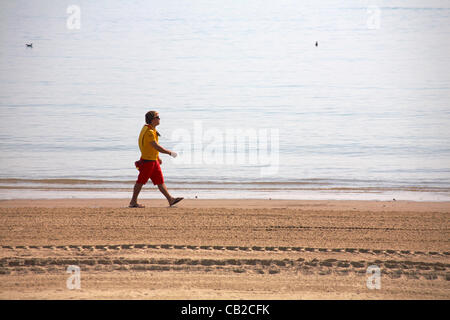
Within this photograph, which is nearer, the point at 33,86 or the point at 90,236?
the point at 90,236

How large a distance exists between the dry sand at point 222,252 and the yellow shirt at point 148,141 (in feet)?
2.42

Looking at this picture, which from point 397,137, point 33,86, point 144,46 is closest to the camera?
point 397,137

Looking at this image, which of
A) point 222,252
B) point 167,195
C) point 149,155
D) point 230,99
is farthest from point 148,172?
point 230,99

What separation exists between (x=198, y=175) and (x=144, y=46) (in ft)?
99.2

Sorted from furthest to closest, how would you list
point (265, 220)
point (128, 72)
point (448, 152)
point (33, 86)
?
Answer: point (128, 72) → point (33, 86) → point (448, 152) → point (265, 220)

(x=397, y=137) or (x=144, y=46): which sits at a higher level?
(x=144, y=46)

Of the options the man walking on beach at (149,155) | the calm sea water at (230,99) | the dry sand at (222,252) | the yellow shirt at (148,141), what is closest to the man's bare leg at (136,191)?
the man walking on beach at (149,155)

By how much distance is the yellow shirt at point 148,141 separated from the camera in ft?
30.2

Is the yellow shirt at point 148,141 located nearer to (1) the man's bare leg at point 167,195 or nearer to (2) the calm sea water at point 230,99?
(1) the man's bare leg at point 167,195

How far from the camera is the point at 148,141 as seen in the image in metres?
9.24

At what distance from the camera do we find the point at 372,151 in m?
17.0
